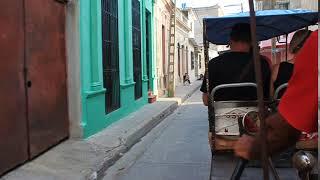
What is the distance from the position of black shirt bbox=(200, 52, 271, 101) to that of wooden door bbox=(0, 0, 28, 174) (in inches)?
108

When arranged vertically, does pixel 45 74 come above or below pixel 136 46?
below

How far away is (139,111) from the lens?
15.5 meters

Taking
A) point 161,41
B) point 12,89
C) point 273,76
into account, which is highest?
point 161,41

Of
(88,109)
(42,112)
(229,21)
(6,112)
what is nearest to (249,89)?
(229,21)

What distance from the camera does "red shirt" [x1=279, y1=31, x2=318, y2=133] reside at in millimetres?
2207

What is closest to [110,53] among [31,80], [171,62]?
[31,80]

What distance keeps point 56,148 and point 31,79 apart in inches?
53.8

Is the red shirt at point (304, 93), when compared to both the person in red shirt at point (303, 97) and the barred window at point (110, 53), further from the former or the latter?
the barred window at point (110, 53)

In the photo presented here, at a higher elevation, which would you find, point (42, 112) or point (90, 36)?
point (90, 36)

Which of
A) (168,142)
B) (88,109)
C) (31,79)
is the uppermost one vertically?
(31,79)

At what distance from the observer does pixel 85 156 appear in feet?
26.5

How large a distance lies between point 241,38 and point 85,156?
3633 millimetres

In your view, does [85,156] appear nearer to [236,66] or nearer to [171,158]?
[171,158]

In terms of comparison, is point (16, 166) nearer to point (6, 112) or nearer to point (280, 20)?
point (6, 112)
